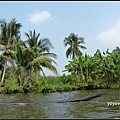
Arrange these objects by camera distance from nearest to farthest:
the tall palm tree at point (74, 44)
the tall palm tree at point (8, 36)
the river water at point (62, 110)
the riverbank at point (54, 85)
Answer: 1. the river water at point (62, 110)
2. the riverbank at point (54, 85)
3. the tall palm tree at point (8, 36)
4. the tall palm tree at point (74, 44)

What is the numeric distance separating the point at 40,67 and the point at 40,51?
4.33 m

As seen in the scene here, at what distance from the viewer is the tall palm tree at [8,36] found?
25.7m

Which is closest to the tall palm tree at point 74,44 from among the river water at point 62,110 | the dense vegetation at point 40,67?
the dense vegetation at point 40,67

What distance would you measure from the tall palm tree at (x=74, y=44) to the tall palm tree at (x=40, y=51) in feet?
38.6

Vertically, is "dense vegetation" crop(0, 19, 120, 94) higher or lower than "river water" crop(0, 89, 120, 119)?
higher

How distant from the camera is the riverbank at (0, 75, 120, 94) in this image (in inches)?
877

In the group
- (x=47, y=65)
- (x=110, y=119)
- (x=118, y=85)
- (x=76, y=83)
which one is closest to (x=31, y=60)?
(x=47, y=65)

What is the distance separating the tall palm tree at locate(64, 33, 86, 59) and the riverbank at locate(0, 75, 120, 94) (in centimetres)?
1263

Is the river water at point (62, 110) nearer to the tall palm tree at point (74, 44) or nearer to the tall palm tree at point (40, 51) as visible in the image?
the tall palm tree at point (40, 51)

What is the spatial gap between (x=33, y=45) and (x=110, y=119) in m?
23.1

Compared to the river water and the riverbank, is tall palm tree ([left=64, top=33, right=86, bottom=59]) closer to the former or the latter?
the riverbank

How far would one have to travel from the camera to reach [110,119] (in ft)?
24.7

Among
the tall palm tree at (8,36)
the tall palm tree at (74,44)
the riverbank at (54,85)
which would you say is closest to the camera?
the riverbank at (54,85)

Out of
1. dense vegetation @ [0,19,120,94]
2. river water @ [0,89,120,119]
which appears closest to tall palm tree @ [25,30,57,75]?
dense vegetation @ [0,19,120,94]
